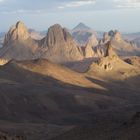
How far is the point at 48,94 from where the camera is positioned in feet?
385

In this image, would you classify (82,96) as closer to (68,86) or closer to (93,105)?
(93,105)

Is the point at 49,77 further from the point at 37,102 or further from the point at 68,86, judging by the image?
the point at 37,102

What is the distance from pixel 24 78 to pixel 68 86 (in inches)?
420

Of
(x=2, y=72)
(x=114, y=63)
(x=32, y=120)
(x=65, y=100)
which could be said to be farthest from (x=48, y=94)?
(x=114, y=63)

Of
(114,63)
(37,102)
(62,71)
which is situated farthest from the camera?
(114,63)

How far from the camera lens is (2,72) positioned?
14075 cm

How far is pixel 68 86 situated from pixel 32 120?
121ft

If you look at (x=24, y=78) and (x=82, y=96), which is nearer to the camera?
(x=82, y=96)

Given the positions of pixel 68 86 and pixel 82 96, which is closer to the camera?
pixel 82 96

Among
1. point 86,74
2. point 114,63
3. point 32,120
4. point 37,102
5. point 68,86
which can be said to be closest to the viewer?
point 32,120

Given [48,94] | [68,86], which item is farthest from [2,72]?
[48,94]

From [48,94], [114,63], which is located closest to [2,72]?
[48,94]

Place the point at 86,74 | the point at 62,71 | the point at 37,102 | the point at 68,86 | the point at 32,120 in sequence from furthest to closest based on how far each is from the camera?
the point at 86,74 < the point at 62,71 < the point at 68,86 < the point at 37,102 < the point at 32,120

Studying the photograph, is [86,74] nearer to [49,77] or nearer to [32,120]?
[49,77]
